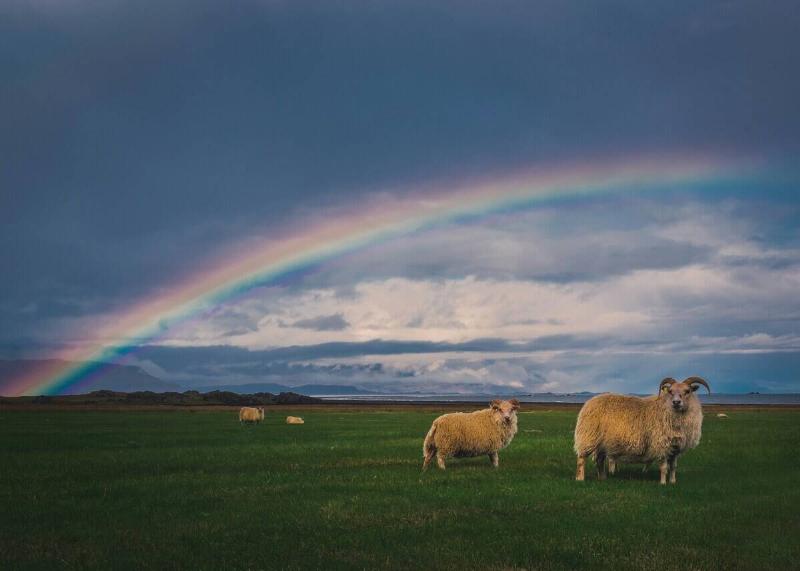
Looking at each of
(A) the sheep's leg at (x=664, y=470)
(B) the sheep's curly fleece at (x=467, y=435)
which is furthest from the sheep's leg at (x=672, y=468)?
(B) the sheep's curly fleece at (x=467, y=435)

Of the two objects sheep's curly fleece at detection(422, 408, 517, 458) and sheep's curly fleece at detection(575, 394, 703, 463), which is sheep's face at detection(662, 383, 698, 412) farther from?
sheep's curly fleece at detection(422, 408, 517, 458)

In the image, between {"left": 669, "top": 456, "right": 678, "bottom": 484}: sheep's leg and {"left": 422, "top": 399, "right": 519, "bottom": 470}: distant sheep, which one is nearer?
{"left": 669, "top": 456, "right": 678, "bottom": 484}: sheep's leg

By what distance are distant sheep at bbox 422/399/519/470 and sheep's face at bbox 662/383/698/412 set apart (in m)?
4.96

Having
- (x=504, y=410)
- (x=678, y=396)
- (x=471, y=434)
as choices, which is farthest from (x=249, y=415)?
(x=678, y=396)

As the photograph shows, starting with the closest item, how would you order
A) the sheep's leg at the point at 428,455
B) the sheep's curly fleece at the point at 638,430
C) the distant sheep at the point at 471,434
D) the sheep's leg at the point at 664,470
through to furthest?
the sheep's leg at the point at 664,470, the sheep's curly fleece at the point at 638,430, the sheep's leg at the point at 428,455, the distant sheep at the point at 471,434

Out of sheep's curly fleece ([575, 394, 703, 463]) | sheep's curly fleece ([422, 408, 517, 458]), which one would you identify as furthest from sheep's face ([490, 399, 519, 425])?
sheep's curly fleece ([575, 394, 703, 463])

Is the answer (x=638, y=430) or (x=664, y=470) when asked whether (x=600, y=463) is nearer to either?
(x=638, y=430)

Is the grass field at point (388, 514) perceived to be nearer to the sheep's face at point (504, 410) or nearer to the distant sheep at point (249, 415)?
the sheep's face at point (504, 410)

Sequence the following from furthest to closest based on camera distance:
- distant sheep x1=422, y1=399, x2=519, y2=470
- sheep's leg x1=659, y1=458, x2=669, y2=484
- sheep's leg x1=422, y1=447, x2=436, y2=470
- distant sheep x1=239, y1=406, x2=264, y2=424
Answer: distant sheep x1=239, y1=406, x2=264, y2=424
distant sheep x1=422, y1=399, x2=519, y2=470
sheep's leg x1=422, y1=447, x2=436, y2=470
sheep's leg x1=659, y1=458, x2=669, y2=484

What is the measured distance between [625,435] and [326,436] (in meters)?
22.9

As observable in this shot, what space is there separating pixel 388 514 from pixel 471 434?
28.0 feet

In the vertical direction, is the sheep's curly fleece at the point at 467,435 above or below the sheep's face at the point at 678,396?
below

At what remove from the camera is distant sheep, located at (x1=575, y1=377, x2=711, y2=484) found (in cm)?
1894

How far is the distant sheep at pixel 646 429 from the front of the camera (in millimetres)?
18938
